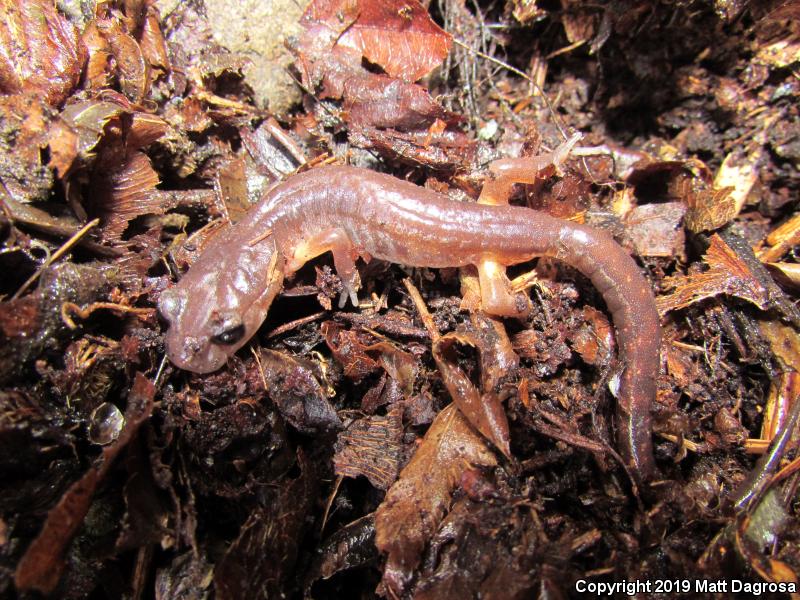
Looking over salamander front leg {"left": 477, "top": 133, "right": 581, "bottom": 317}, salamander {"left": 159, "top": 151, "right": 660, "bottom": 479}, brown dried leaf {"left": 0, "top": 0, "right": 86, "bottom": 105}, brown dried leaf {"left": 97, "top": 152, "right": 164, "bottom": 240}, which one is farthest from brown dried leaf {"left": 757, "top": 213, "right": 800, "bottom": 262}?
brown dried leaf {"left": 0, "top": 0, "right": 86, "bottom": 105}

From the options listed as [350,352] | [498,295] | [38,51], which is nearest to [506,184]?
[498,295]

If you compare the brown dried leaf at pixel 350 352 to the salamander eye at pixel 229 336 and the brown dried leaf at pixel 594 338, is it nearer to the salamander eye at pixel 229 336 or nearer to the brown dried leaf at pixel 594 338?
the salamander eye at pixel 229 336

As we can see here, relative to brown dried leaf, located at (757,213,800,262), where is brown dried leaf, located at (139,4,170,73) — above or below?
above

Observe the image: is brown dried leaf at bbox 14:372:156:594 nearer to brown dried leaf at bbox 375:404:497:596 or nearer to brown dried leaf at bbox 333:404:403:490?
brown dried leaf at bbox 333:404:403:490

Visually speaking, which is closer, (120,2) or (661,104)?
(120,2)

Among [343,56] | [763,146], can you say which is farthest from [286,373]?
[763,146]

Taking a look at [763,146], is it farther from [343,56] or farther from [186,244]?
[186,244]

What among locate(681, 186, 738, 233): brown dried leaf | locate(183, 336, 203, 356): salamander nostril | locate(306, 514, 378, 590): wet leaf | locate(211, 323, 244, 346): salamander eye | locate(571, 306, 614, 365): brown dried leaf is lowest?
locate(306, 514, 378, 590): wet leaf
